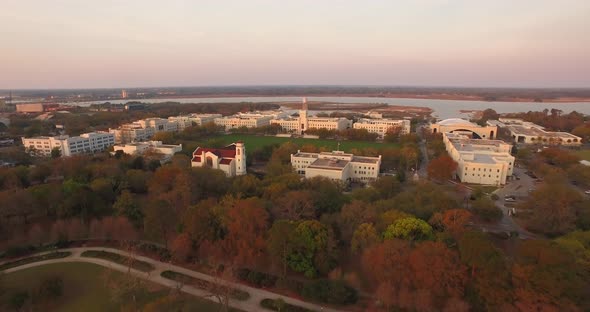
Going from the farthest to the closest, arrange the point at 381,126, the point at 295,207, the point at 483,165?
the point at 381,126 < the point at 483,165 < the point at 295,207

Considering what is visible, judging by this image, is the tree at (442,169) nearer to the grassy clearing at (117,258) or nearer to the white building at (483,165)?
the white building at (483,165)

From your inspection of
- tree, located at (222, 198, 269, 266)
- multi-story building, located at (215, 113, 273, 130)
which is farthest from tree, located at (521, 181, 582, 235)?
multi-story building, located at (215, 113, 273, 130)

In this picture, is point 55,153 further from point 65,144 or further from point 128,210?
point 128,210

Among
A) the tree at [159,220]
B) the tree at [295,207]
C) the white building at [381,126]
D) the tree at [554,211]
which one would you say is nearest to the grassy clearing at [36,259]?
the tree at [159,220]

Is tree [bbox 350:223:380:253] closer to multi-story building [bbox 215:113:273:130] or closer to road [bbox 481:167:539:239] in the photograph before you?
road [bbox 481:167:539:239]

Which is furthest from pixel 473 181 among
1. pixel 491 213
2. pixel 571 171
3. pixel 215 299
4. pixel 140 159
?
pixel 140 159

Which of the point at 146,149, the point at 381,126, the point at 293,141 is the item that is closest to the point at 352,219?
the point at 146,149
